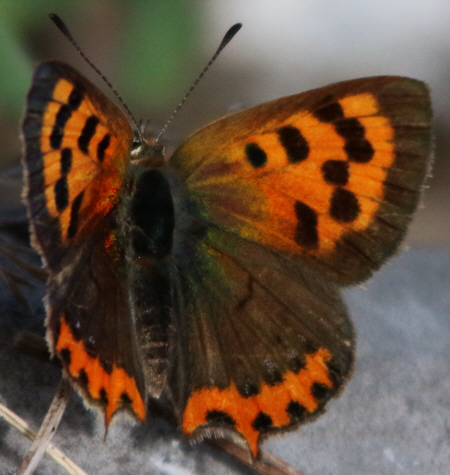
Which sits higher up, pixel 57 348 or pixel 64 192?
pixel 64 192

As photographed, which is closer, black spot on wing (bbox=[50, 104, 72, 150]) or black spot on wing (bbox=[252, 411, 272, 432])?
black spot on wing (bbox=[50, 104, 72, 150])

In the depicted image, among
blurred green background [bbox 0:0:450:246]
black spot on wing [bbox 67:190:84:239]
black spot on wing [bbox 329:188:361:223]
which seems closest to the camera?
black spot on wing [bbox 67:190:84:239]

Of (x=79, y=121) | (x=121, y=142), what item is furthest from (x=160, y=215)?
(x=79, y=121)

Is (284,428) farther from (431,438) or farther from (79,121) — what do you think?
(79,121)

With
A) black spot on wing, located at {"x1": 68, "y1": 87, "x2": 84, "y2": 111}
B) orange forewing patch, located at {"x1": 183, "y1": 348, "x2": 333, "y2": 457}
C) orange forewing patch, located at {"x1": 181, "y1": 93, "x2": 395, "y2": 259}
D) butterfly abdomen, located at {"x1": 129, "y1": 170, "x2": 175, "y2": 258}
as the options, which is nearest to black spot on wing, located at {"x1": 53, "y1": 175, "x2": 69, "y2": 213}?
black spot on wing, located at {"x1": 68, "y1": 87, "x2": 84, "y2": 111}

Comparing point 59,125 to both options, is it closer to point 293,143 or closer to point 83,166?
point 83,166

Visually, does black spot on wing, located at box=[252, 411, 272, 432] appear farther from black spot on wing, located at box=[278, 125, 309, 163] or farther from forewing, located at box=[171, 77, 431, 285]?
black spot on wing, located at box=[278, 125, 309, 163]

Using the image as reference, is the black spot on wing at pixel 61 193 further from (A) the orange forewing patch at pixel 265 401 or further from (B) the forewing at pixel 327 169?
(A) the orange forewing patch at pixel 265 401
